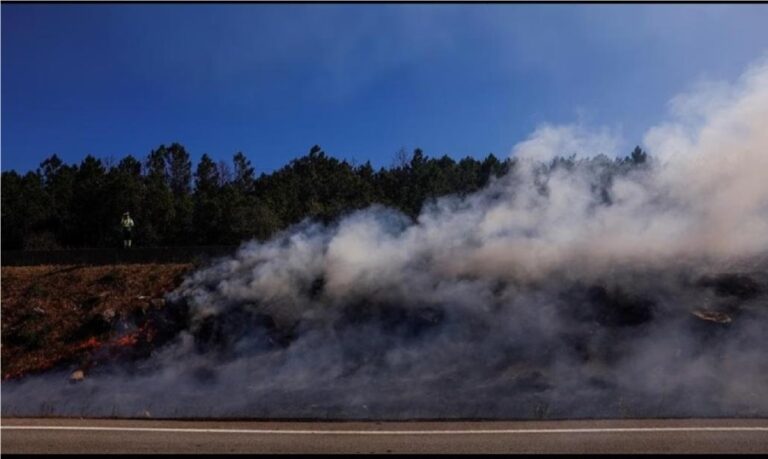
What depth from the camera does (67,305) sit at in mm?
19453

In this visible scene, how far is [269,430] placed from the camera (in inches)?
378

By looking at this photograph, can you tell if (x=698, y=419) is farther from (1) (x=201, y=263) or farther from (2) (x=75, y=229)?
(2) (x=75, y=229)

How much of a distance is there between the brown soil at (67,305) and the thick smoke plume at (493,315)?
1.37 metres

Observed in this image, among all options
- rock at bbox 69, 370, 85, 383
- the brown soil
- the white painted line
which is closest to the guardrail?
the brown soil

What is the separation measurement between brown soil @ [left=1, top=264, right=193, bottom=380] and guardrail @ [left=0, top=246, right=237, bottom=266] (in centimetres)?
41

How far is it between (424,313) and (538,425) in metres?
5.83

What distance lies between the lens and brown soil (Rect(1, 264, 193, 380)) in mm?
16922

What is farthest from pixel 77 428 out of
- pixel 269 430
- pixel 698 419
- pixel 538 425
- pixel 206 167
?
pixel 206 167

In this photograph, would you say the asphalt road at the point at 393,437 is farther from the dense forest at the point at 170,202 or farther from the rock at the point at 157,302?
the dense forest at the point at 170,202

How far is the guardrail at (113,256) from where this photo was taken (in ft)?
68.7

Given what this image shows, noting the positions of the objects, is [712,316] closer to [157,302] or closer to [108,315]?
[157,302]

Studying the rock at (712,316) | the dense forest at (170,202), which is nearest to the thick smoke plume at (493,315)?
the rock at (712,316)

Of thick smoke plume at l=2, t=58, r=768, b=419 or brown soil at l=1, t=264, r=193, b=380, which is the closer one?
thick smoke plume at l=2, t=58, r=768, b=419

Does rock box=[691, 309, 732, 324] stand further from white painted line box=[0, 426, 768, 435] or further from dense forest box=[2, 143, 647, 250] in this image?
dense forest box=[2, 143, 647, 250]
